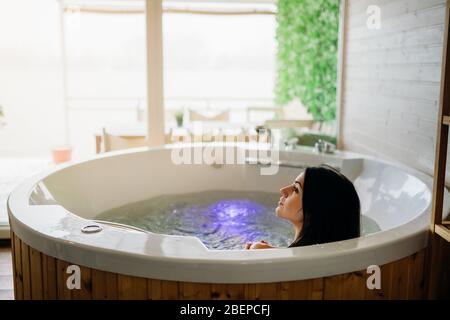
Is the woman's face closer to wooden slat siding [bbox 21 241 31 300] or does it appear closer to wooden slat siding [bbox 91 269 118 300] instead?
wooden slat siding [bbox 91 269 118 300]

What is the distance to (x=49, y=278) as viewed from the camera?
1588 mm

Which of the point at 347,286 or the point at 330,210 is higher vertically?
the point at 330,210

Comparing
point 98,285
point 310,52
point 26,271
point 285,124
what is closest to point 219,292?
point 98,285

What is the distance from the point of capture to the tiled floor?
2.38 m

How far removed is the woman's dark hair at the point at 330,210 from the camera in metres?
1.62

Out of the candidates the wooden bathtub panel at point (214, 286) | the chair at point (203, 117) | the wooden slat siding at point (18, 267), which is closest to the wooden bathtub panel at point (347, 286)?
the wooden bathtub panel at point (214, 286)

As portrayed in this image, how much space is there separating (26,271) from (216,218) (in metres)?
1.38

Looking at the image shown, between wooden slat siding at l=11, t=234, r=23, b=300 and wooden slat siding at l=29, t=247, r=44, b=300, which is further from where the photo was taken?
wooden slat siding at l=11, t=234, r=23, b=300

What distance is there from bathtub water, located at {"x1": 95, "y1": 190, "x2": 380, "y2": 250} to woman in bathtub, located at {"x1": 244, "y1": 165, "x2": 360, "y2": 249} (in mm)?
830

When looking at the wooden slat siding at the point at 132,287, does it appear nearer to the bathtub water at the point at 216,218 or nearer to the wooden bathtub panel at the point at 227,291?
the wooden bathtub panel at the point at 227,291

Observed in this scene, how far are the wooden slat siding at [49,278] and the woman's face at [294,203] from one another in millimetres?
763

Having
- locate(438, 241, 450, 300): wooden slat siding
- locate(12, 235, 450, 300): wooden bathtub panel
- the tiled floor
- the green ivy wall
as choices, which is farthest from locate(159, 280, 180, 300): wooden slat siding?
the green ivy wall

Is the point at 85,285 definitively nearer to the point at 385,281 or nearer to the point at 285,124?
the point at 385,281

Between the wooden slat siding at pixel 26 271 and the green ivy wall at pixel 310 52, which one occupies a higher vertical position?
the green ivy wall at pixel 310 52
